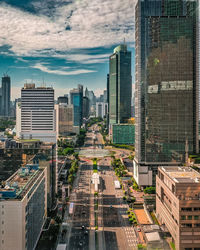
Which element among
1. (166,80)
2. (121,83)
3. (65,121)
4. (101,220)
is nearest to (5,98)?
(65,121)

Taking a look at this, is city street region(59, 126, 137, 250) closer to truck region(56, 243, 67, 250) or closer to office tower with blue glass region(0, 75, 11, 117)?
truck region(56, 243, 67, 250)

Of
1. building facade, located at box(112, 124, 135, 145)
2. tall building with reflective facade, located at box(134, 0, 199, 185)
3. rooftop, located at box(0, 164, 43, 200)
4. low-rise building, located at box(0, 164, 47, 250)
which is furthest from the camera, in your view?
building facade, located at box(112, 124, 135, 145)

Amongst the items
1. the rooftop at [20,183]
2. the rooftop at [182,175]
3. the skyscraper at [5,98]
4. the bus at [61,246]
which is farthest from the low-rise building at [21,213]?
the skyscraper at [5,98]

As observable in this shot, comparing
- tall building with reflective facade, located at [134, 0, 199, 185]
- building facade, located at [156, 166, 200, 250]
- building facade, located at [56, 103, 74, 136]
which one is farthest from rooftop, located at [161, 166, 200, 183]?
building facade, located at [56, 103, 74, 136]

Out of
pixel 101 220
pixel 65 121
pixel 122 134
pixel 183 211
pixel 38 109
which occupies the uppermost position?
pixel 38 109

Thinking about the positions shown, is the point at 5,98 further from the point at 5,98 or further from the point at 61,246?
the point at 61,246

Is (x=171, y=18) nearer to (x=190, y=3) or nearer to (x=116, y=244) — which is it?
(x=190, y=3)

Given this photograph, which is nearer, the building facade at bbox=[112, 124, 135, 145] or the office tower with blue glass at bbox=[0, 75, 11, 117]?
the building facade at bbox=[112, 124, 135, 145]
